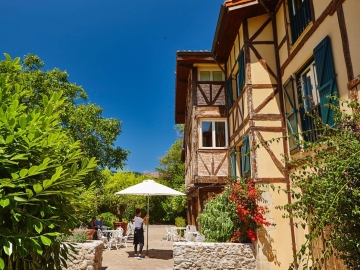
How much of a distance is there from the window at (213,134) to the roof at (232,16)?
305 centimetres

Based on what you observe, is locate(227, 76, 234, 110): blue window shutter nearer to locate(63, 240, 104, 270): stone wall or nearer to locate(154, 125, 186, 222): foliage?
locate(63, 240, 104, 270): stone wall

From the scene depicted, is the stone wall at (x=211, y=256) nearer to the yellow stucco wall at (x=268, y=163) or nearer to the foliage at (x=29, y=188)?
the yellow stucco wall at (x=268, y=163)

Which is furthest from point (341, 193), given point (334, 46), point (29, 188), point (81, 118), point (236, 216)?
point (81, 118)

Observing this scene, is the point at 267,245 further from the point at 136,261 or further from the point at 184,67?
the point at 184,67

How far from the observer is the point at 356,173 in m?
3.02

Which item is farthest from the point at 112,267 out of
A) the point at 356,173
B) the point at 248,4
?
the point at 248,4

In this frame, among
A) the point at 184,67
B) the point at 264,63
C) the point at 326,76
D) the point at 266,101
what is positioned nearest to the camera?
the point at 326,76

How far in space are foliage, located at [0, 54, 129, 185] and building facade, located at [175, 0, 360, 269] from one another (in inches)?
227

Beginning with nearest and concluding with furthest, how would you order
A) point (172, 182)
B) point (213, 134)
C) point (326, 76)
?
1. point (326, 76)
2. point (213, 134)
3. point (172, 182)

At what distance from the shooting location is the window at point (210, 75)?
1276 cm

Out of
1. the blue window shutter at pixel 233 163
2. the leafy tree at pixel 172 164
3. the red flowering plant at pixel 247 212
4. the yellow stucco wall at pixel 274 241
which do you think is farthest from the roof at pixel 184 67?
the leafy tree at pixel 172 164

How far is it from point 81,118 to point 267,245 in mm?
10700

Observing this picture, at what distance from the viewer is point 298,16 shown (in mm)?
7125

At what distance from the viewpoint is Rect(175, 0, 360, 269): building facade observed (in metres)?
5.40
